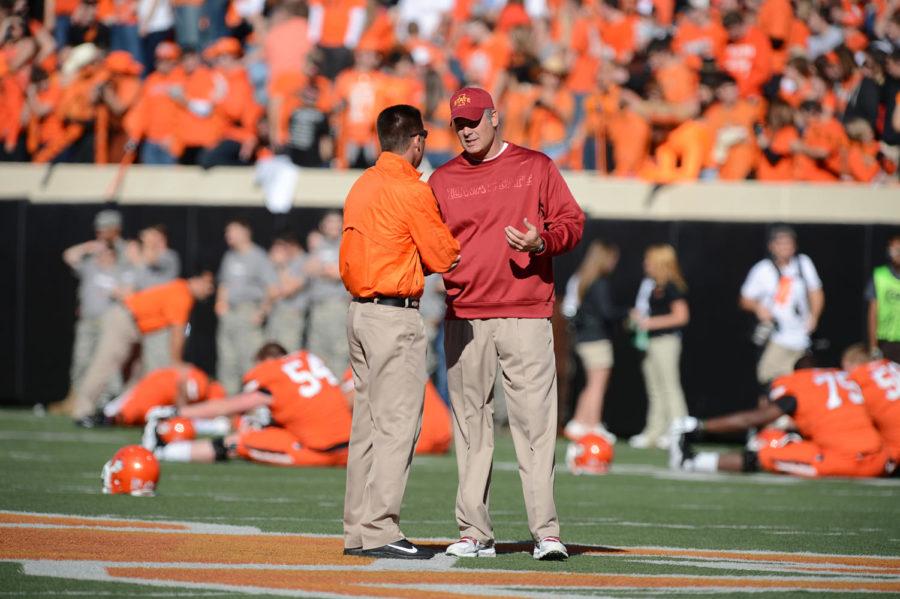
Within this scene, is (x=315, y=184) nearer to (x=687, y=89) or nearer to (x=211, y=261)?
(x=211, y=261)

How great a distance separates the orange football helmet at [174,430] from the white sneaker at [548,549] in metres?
6.67

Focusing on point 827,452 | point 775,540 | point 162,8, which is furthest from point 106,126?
point 775,540

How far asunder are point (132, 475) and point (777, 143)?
9350mm

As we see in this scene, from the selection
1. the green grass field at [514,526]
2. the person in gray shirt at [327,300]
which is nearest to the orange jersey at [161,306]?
the person in gray shirt at [327,300]

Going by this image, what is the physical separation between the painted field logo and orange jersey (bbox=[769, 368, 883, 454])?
483cm

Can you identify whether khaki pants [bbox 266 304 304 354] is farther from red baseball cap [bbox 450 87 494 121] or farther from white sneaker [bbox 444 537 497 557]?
red baseball cap [bbox 450 87 494 121]

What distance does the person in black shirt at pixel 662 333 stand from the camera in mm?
16922

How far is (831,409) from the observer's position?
12945 millimetres

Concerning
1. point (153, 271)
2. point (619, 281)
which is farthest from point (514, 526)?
point (153, 271)

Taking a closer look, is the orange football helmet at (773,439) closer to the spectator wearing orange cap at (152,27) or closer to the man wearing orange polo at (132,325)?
the man wearing orange polo at (132,325)

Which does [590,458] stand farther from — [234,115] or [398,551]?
[234,115]

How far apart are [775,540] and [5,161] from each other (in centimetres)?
1425

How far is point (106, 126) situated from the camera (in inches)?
803

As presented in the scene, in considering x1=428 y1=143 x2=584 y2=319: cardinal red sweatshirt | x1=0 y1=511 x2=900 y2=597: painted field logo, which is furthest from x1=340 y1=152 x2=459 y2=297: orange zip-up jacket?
x1=0 y1=511 x2=900 y2=597: painted field logo
